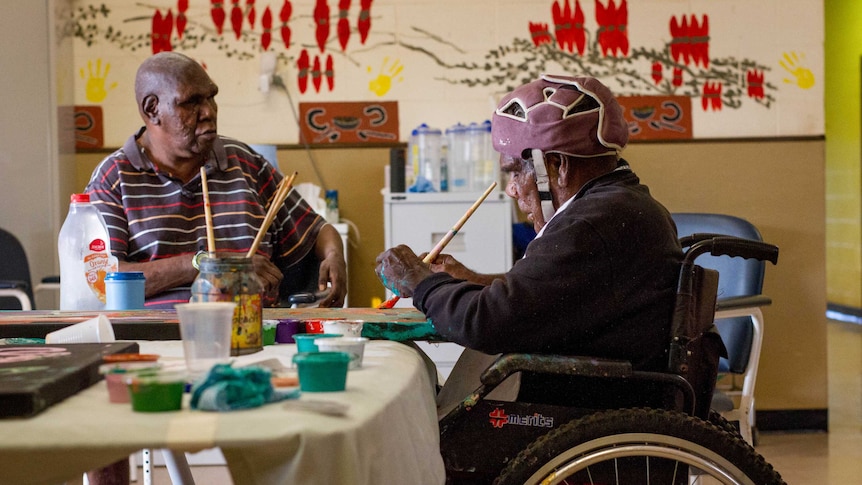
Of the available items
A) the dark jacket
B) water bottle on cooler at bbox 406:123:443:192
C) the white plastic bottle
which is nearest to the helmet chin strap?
the dark jacket

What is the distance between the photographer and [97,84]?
4418mm

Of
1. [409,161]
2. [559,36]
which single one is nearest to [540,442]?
[409,161]

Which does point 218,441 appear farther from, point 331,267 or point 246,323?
point 331,267

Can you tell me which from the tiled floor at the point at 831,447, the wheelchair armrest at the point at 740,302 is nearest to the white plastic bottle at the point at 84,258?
the wheelchair armrest at the point at 740,302

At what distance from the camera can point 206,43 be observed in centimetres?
441

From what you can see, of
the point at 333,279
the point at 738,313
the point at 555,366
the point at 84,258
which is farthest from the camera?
the point at 738,313

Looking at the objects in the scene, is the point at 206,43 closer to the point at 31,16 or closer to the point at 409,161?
Result: the point at 31,16

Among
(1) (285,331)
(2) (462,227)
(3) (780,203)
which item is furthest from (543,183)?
(3) (780,203)

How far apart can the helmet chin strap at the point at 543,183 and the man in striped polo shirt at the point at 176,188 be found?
A: 80 cm

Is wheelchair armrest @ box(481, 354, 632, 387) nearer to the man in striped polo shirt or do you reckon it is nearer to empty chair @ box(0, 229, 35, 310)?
the man in striped polo shirt

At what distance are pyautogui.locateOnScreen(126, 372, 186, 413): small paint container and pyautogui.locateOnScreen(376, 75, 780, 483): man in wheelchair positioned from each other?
620mm

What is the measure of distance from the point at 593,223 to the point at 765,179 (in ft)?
10.4

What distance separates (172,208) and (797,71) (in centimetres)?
315

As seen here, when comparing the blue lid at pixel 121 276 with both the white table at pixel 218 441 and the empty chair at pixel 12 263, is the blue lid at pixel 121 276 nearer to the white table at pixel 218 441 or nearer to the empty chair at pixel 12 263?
the white table at pixel 218 441
